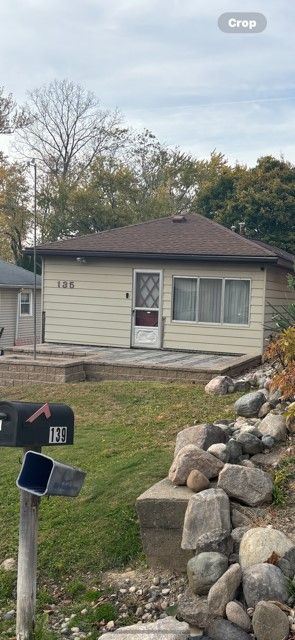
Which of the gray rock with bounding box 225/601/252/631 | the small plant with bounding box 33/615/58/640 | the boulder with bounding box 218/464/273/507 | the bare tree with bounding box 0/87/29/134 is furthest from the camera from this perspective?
the bare tree with bounding box 0/87/29/134

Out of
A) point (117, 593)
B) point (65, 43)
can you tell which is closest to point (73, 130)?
point (65, 43)

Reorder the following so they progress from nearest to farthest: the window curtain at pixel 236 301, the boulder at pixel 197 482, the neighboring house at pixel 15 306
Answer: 1. the boulder at pixel 197 482
2. the window curtain at pixel 236 301
3. the neighboring house at pixel 15 306

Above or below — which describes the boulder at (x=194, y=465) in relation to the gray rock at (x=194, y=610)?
above

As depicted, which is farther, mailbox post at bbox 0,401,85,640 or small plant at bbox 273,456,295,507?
small plant at bbox 273,456,295,507

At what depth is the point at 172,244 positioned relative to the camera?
46.9 feet

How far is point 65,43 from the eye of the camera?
8.95 m

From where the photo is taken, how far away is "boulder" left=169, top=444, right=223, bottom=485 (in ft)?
14.7

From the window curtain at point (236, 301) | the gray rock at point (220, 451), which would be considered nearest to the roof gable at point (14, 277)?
the window curtain at point (236, 301)

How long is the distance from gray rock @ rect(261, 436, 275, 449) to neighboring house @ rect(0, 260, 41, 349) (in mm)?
16780

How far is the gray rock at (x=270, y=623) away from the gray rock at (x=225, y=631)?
0.24 ft

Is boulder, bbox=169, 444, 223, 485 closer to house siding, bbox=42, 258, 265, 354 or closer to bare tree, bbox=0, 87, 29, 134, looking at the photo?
house siding, bbox=42, 258, 265, 354

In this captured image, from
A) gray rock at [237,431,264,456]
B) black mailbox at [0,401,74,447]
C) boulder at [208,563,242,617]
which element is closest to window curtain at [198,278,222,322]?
gray rock at [237,431,264,456]

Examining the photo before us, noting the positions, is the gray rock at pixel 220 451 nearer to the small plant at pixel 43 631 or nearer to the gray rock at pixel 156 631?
the gray rock at pixel 156 631

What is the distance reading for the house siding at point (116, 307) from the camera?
13.4m
